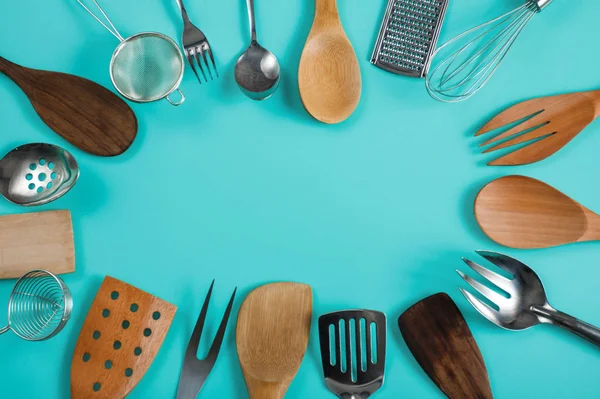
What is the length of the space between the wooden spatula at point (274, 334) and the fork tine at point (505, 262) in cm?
28

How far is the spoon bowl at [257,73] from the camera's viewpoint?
35.3 inches

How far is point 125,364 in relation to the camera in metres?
0.87

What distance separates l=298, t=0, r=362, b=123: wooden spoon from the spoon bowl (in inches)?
1.7

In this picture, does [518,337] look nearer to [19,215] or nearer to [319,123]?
[319,123]

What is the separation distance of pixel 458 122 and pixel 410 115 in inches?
3.1

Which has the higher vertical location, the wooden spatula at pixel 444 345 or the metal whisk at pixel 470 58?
the metal whisk at pixel 470 58

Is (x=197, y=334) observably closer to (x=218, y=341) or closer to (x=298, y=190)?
(x=218, y=341)

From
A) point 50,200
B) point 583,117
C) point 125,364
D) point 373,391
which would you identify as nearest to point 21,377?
point 125,364

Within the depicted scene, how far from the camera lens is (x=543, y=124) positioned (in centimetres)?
91

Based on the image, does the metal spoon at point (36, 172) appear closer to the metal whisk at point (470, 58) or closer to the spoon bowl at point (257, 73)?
the spoon bowl at point (257, 73)

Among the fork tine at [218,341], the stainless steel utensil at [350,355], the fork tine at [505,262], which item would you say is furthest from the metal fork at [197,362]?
the fork tine at [505,262]

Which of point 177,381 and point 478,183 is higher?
point 478,183

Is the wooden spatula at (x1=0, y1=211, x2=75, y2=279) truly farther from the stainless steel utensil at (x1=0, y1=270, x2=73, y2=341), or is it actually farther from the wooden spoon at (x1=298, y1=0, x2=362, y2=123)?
the wooden spoon at (x1=298, y1=0, x2=362, y2=123)

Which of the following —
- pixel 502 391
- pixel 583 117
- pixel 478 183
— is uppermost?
pixel 583 117
